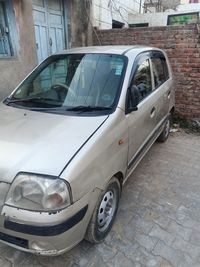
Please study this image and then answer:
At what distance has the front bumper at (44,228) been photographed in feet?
5.68

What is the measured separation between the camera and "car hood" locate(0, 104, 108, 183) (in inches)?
71.4

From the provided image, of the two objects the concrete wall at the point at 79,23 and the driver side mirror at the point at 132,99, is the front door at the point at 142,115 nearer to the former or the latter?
the driver side mirror at the point at 132,99

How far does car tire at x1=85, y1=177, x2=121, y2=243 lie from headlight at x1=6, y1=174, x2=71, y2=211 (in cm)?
47

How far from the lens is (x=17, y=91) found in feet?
10.1

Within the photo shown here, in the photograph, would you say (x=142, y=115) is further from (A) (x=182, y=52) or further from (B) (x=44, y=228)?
(A) (x=182, y=52)

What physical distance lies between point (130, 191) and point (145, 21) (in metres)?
7.82

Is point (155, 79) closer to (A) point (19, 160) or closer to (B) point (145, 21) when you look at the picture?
(A) point (19, 160)

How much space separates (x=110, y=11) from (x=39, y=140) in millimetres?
6589

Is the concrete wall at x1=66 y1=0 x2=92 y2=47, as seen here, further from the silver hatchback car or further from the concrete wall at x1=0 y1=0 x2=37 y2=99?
the silver hatchback car

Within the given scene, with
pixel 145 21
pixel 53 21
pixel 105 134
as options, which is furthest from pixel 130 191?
pixel 145 21

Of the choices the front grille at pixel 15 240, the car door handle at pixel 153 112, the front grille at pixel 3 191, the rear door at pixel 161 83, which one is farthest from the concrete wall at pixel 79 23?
the front grille at pixel 15 240

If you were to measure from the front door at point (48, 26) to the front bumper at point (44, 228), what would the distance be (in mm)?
4194

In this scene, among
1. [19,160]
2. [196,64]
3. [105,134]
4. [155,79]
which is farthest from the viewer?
[196,64]

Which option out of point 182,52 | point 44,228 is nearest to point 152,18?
point 182,52
